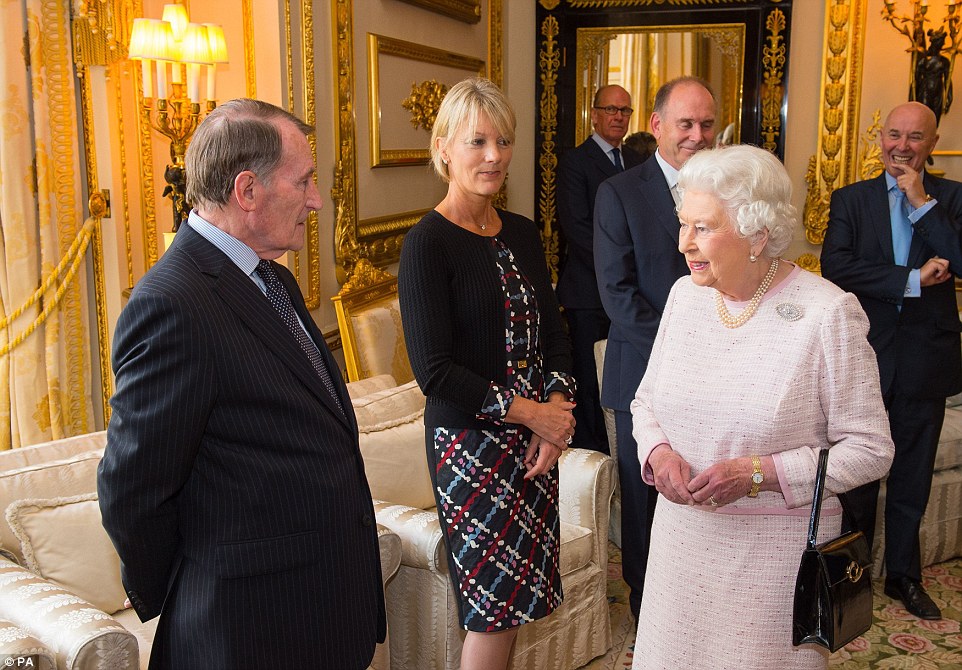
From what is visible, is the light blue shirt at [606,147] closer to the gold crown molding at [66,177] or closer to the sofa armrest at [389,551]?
the gold crown molding at [66,177]

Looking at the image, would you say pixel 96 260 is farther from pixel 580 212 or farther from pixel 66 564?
pixel 580 212

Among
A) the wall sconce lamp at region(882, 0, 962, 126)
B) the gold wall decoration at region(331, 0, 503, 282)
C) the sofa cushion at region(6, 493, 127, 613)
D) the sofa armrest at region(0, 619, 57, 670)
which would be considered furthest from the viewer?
the wall sconce lamp at region(882, 0, 962, 126)

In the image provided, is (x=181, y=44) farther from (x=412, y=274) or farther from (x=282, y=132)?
(x=282, y=132)

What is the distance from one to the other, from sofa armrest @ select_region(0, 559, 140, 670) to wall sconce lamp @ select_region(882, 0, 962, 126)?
4621 millimetres

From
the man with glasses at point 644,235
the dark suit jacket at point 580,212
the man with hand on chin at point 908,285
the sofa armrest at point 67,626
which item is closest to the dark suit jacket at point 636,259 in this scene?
the man with glasses at point 644,235

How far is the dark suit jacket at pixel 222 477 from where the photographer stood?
1347 mm

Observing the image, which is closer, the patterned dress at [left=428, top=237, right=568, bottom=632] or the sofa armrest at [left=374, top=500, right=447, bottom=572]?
the patterned dress at [left=428, top=237, right=568, bottom=632]

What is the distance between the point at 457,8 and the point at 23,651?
3.89 meters

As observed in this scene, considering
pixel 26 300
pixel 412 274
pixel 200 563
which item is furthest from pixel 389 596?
pixel 26 300

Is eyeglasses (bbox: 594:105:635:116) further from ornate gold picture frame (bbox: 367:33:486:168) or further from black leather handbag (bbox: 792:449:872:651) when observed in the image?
black leather handbag (bbox: 792:449:872:651)

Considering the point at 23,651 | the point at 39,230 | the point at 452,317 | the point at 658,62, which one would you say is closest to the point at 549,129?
the point at 658,62

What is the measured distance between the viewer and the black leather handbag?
1674 mm

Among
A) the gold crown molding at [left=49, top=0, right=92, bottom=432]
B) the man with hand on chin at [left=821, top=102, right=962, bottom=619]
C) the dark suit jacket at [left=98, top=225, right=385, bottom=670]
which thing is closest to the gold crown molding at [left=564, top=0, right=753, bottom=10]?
the man with hand on chin at [left=821, top=102, right=962, bottom=619]

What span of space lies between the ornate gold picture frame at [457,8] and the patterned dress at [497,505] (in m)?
2.63
